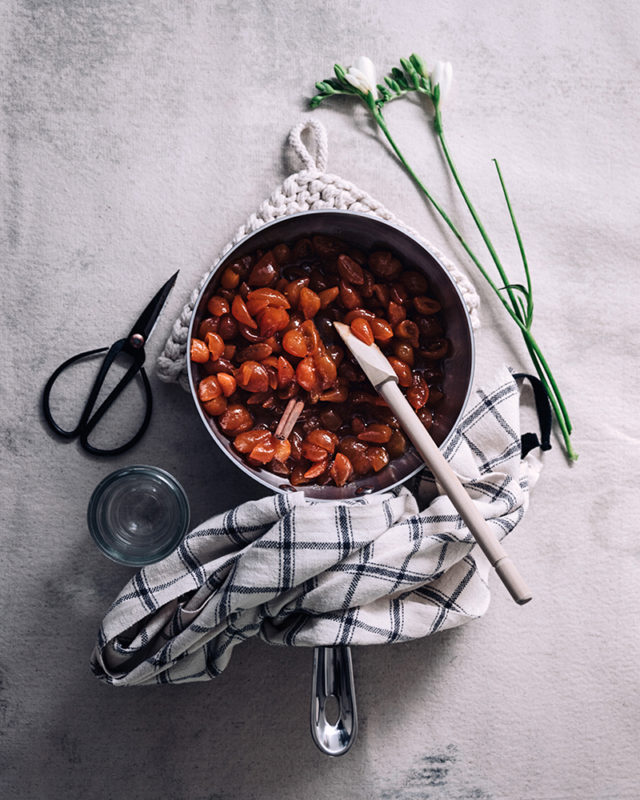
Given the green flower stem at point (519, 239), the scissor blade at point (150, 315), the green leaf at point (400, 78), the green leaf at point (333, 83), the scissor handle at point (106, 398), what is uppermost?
the green leaf at point (400, 78)

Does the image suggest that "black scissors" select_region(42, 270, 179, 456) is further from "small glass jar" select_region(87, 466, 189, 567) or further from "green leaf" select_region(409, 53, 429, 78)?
"green leaf" select_region(409, 53, 429, 78)

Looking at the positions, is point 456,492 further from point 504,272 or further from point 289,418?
point 504,272

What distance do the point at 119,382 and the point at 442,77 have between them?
1.87 ft

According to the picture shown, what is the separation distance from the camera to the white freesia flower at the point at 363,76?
94 cm

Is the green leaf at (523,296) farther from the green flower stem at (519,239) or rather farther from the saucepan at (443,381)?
the saucepan at (443,381)

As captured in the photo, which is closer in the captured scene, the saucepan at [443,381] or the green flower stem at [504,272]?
the saucepan at [443,381]

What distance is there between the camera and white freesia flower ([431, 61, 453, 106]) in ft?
3.13

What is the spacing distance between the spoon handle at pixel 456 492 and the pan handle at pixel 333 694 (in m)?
0.20

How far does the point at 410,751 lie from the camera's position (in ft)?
3.07

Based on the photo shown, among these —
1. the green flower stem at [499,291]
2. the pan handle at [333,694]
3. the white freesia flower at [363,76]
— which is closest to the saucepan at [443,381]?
the pan handle at [333,694]

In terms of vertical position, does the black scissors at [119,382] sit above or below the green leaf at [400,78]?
below

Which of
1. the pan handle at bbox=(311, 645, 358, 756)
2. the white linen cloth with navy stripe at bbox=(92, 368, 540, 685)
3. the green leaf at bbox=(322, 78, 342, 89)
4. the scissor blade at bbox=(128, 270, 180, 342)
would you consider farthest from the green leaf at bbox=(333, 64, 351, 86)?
the pan handle at bbox=(311, 645, 358, 756)

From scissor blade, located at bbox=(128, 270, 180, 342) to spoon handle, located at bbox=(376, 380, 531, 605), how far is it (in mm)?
295

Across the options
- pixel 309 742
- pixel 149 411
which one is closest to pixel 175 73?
pixel 149 411
